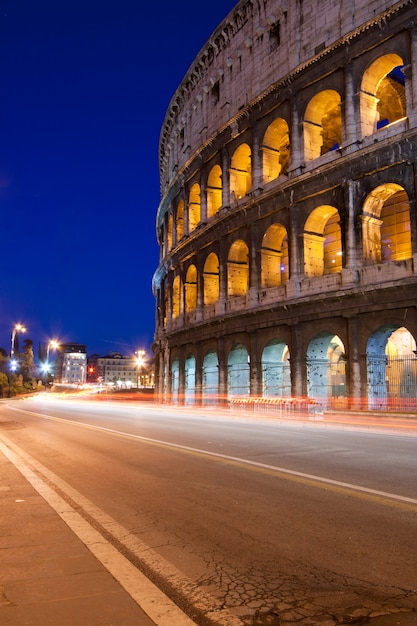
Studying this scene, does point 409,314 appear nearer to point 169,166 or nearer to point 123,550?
point 123,550

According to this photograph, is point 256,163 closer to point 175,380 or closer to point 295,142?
point 295,142

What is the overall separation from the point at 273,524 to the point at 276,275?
2558 centimetres

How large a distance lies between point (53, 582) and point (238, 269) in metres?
29.9

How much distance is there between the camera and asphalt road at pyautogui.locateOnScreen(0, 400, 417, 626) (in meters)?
3.73

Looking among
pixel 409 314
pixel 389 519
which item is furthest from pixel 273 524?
pixel 409 314

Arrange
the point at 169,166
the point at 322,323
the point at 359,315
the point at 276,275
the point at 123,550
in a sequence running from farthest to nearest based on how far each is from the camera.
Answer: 1. the point at 169,166
2. the point at 276,275
3. the point at 322,323
4. the point at 359,315
5. the point at 123,550

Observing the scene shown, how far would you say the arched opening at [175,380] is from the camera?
38.8m

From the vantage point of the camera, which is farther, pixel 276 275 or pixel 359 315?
pixel 276 275

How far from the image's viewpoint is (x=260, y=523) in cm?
565

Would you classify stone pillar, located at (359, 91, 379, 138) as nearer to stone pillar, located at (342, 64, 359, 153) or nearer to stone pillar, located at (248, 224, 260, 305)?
stone pillar, located at (342, 64, 359, 153)

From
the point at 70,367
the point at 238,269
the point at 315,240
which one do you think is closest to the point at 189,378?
the point at 238,269

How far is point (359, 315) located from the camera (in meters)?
24.0

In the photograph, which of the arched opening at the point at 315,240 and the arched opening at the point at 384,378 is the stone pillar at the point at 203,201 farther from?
the arched opening at the point at 384,378

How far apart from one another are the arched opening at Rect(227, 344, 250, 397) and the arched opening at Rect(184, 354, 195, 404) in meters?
5.18
